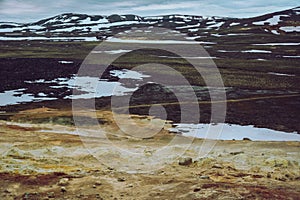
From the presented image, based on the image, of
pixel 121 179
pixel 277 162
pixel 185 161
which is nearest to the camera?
pixel 121 179

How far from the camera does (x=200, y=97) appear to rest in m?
32.6

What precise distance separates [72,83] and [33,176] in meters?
27.6

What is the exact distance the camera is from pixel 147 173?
46.5 feet

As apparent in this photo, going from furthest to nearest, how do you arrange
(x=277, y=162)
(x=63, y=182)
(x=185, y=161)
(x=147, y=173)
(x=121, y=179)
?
1. (x=185, y=161)
2. (x=277, y=162)
3. (x=147, y=173)
4. (x=121, y=179)
5. (x=63, y=182)

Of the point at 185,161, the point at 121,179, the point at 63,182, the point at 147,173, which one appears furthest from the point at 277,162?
the point at 63,182

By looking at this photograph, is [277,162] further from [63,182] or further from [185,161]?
[63,182]

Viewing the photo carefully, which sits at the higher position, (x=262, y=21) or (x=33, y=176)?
(x=262, y=21)

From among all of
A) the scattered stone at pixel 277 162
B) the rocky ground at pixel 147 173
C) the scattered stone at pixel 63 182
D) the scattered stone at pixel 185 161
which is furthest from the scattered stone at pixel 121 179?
the scattered stone at pixel 277 162

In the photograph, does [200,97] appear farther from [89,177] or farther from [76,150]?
[89,177]

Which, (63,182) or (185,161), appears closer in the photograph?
(63,182)

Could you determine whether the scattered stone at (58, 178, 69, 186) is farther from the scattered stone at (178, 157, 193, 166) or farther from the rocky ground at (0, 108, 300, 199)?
the scattered stone at (178, 157, 193, 166)

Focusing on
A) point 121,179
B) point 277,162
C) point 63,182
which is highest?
point 63,182

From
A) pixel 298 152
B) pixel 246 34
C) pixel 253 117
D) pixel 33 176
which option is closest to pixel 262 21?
pixel 246 34

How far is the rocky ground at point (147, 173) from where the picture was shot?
11.8 meters
